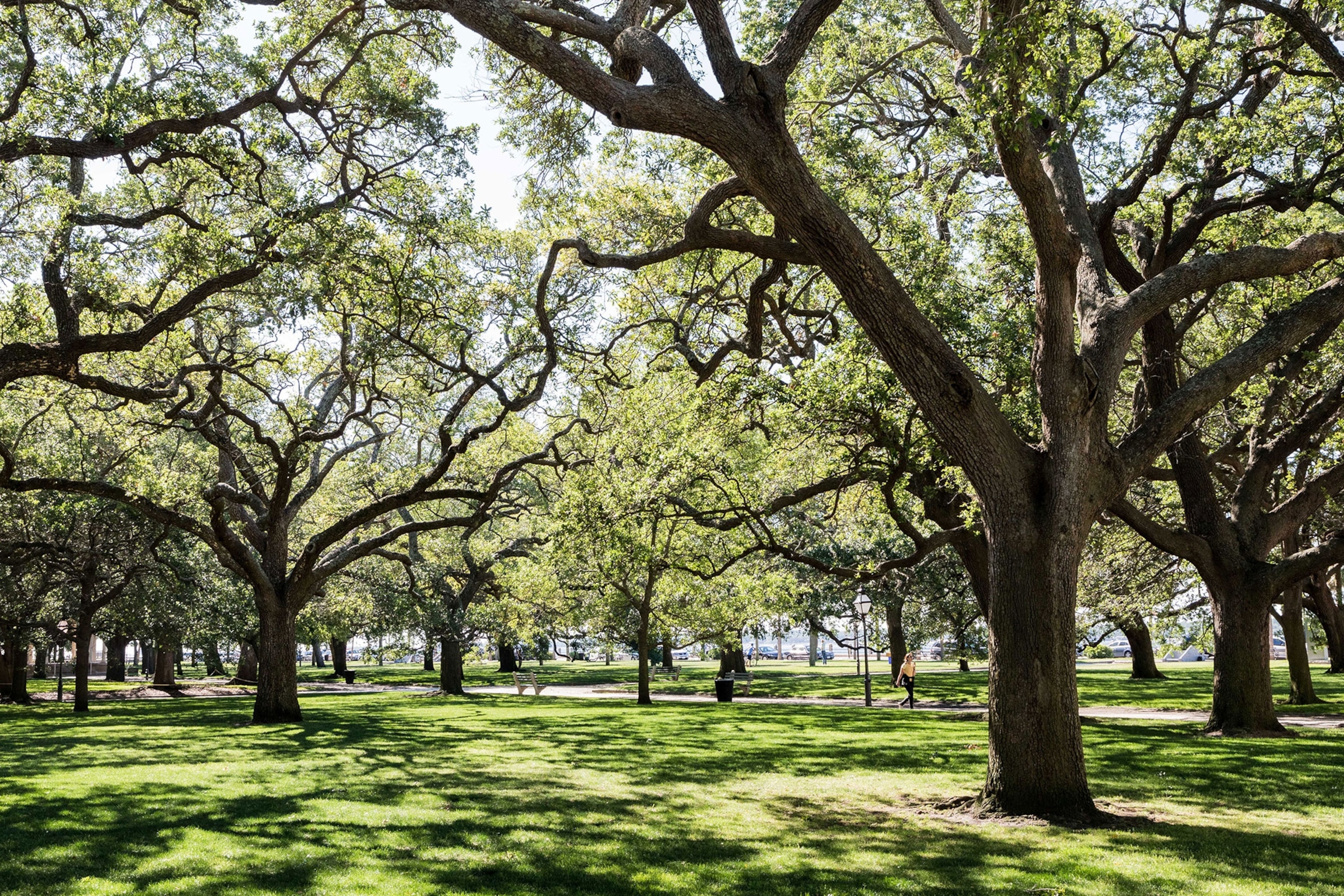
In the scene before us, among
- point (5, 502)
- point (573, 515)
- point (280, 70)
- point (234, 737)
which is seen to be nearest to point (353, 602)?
point (5, 502)

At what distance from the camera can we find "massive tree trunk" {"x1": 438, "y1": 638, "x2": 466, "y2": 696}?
3291cm

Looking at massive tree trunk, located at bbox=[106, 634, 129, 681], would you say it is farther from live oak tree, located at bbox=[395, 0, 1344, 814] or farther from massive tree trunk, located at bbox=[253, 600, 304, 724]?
live oak tree, located at bbox=[395, 0, 1344, 814]

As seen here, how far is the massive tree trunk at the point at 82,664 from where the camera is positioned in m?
24.7

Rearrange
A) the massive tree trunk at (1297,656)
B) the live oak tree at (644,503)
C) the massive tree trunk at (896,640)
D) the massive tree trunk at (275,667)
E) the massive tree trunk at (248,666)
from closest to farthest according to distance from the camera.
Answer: the live oak tree at (644,503), the massive tree trunk at (275,667), the massive tree trunk at (1297,656), the massive tree trunk at (896,640), the massive tree trunk at (248,666)

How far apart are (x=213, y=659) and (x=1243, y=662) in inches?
1621

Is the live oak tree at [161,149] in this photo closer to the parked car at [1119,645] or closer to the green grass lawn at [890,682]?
the green grass lawn at [890,682]

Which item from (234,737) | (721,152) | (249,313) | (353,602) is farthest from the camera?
(353,602)

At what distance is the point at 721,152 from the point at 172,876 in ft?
22.5

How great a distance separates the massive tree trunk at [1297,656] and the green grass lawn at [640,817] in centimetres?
625

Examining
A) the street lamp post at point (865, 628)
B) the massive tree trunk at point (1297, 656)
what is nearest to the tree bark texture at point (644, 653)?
the street lamp post at point (865, 628)

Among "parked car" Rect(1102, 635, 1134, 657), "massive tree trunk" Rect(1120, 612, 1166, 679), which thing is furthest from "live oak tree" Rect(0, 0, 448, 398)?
"parked car" Rect(1102, 635, 1134, 657)

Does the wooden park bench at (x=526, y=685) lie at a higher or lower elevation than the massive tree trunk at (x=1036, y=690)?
lower

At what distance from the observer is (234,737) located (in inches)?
663

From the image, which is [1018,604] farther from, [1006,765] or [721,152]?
[721,152]
